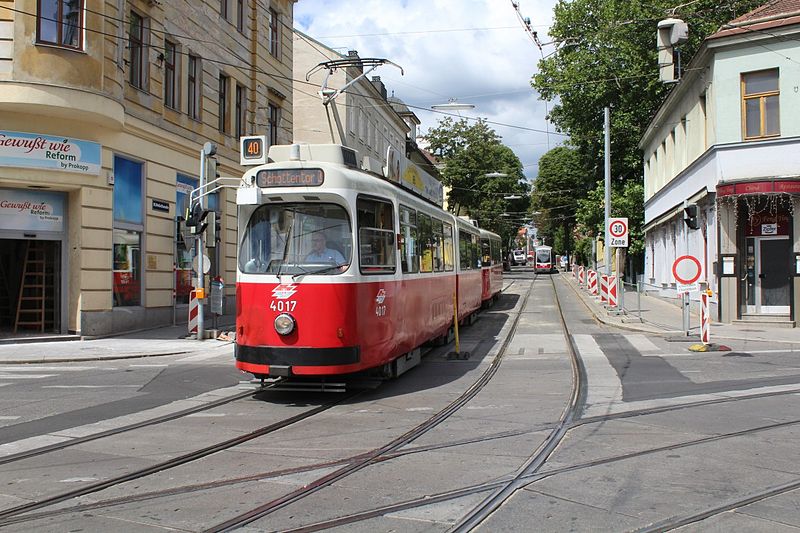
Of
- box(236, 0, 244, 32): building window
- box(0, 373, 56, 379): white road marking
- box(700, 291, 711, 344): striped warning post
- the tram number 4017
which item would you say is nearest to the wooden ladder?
box(0, 373, 56, 379): white road marking

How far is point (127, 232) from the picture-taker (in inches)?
753

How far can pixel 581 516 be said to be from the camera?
4836mm

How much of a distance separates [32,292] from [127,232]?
2.83 m

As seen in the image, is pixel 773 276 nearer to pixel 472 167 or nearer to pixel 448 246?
pixel 448 246

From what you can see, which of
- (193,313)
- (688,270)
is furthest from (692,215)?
(193,313)

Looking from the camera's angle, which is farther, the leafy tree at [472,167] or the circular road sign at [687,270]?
the leafy tree at [472,167]

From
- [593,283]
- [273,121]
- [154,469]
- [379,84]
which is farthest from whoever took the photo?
[379,84]

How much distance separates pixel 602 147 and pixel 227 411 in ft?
110

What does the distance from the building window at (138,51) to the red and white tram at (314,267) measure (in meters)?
11.7

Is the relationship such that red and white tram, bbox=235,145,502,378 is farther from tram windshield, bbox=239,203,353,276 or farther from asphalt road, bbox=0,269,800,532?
asphalt road, bbox=0,269,800,532

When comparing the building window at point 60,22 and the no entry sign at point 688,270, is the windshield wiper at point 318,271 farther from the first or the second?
the building window at point 60,22

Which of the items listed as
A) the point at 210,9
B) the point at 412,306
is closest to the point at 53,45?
the point at 210,9

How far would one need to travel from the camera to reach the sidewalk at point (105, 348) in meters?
14.6

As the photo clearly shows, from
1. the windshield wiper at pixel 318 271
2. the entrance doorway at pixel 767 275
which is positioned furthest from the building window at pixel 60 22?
the entrance doorway at pixel 767 275
